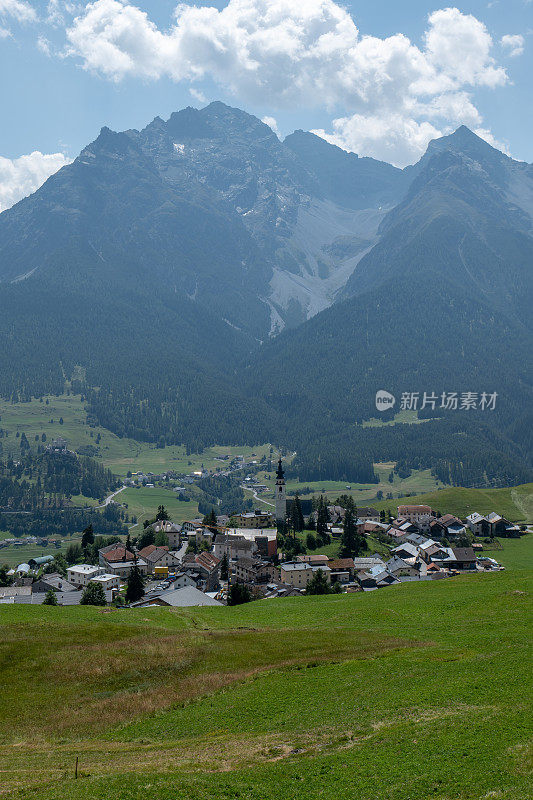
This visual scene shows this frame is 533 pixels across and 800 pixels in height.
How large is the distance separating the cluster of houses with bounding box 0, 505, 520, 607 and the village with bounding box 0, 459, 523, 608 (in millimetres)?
234

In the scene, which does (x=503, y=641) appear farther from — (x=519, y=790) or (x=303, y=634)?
(x=519, y=790)

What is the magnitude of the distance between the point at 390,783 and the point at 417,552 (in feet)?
400

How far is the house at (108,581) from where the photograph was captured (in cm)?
12670

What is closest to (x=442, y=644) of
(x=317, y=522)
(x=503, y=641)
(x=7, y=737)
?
(x=503, y=641)

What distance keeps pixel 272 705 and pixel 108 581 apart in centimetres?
9464

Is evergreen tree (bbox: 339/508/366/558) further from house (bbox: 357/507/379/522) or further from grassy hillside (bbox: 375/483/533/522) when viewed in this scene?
grassy hillside (bbox: 375/483/533/522)

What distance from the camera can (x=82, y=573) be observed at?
136375 mm

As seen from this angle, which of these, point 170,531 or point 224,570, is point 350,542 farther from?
point 170,531

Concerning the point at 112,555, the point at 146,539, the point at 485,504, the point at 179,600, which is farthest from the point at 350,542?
the point at 485,504

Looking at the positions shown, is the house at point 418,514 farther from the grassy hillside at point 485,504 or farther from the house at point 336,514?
the house at point 336,514

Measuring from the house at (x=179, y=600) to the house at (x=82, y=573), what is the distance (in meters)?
39.2

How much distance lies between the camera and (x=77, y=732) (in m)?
40.6

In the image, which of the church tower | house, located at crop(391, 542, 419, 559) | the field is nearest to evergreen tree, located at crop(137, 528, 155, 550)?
the church tower

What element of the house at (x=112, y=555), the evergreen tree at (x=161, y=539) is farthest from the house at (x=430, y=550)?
the house at (x=112, y=555)
